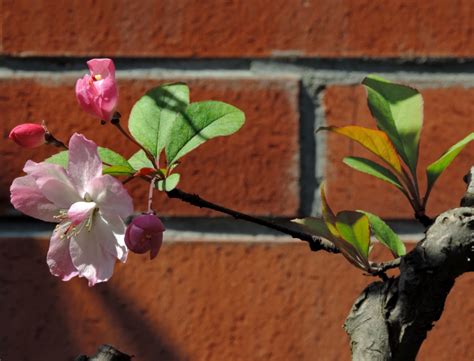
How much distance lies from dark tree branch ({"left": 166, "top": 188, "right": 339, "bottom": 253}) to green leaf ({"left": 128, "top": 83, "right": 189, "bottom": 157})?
0.14 ft

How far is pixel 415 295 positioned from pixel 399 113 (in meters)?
0.12

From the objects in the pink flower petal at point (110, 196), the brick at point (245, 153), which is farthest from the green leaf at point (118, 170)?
the brick at point (245, 153)

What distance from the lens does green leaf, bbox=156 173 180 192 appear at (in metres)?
0.48

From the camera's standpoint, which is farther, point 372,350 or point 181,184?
point 181,184

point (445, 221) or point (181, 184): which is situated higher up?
point (445, 221)

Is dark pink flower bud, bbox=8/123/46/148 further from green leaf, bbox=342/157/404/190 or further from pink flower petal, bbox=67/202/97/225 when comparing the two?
green leaf, bbox=342/157/404/190

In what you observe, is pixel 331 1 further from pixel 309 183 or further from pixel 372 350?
pixel 372 350

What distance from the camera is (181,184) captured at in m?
0.82

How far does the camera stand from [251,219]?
1.69 ft

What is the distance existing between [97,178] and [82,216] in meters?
0.03

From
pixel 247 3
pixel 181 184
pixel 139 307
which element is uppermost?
pixel 247 3

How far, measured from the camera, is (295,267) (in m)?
0.83

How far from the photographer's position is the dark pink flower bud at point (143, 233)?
504 millimetres

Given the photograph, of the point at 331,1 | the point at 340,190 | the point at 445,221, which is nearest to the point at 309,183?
the point at 340,190
